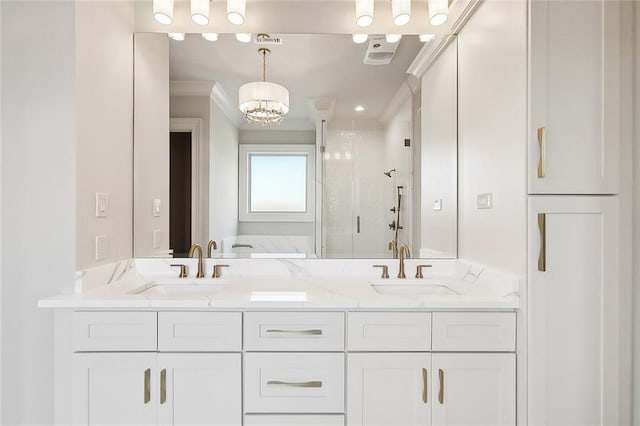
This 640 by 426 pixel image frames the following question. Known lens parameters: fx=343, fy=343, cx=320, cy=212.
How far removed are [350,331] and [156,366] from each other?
0.79 m

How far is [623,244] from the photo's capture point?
1311 millimetres

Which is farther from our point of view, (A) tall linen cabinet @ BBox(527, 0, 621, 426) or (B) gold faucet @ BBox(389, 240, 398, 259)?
(B) gold faucet @ BBox(389, 240, 398, 259)

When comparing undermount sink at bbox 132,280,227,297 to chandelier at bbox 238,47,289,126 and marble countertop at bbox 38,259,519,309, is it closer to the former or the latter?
marble countertop at bbox 38,259,519,309

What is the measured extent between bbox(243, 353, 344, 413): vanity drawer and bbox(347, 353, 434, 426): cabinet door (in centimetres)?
6

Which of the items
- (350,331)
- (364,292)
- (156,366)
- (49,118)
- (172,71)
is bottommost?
(156,366)

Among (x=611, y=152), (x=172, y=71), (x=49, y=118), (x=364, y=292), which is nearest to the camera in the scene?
(x=611, y=152)

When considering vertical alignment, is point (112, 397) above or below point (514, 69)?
below

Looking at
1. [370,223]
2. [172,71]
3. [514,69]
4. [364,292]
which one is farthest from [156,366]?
[514,69]

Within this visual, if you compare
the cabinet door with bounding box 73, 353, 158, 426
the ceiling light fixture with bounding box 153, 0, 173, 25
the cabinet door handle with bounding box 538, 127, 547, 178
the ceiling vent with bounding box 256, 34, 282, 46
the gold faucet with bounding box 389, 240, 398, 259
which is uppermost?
the ceiling light fixture with bounding box 153, 0, 173, 25

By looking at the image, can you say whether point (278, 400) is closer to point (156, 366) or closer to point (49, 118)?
point (156, 366)

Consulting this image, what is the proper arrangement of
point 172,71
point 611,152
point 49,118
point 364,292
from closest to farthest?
point 611,152, point 49,118, point 364,292, point 172,71

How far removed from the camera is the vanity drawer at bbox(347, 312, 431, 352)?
1.39 metres

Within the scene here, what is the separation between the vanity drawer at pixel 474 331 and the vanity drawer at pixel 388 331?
5 cm

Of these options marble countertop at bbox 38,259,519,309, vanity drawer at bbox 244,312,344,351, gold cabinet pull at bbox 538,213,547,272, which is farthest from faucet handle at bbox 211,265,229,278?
gold cabinet pull at bbox 538,213,547,272
